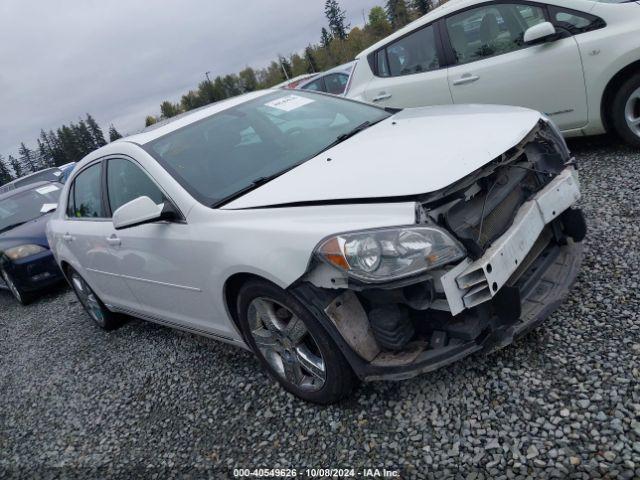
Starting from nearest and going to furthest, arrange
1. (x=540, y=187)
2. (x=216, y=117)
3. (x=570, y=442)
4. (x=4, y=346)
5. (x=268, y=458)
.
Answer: (x=570, y=442) < (x=268, y=458) < (x=540, y=187) < (x=216, y=117) < (x=4, y=346)

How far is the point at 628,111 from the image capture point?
419 cm

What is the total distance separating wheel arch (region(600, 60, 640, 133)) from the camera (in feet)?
13.5

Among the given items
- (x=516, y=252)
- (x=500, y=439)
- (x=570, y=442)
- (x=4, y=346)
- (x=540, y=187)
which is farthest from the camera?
(x=4, y=346)

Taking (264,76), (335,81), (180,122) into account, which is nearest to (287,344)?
(180,122)

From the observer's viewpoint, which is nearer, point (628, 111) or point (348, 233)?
point (348, 233)

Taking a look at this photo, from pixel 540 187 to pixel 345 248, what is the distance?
4.37 ft

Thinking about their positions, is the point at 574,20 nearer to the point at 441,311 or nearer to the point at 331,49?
the point at 441,311

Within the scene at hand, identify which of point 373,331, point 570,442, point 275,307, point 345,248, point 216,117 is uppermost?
point 216,117

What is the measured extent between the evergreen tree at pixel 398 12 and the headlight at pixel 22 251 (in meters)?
81.7

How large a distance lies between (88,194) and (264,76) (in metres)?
116

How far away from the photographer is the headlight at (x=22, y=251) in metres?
6.79

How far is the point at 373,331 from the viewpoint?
7.38ft

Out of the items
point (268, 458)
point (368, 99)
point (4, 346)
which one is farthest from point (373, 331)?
point (4, 346)

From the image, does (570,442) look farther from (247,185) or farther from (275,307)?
(247,185)
